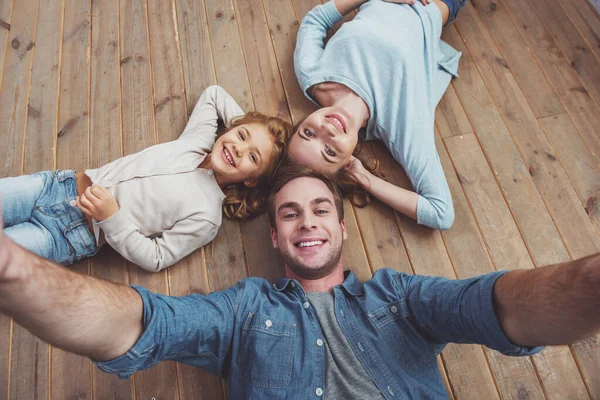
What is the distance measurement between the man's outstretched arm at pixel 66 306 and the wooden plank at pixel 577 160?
1.43m

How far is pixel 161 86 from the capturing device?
1.81m

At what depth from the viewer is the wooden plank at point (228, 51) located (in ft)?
5.94

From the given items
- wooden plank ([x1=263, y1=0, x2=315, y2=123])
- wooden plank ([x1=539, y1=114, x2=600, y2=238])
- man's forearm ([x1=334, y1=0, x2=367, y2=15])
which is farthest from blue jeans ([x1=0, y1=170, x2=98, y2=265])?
wooden plank ([x1=539, y1=114, x2=600, y2=238])

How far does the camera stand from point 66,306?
73cm

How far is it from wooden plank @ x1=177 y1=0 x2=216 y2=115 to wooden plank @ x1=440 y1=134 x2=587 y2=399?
1008 mm

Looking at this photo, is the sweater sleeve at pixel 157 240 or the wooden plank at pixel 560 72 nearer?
the sweater sleeve at pixel 157 240

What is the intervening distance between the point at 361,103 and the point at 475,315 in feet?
3.08

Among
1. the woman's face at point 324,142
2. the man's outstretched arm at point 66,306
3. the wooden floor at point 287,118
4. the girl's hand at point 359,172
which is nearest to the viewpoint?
the man's outstretched arm at point 66,306

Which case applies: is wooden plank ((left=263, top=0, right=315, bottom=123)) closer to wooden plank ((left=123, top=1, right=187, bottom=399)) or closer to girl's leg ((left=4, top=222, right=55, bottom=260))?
wooden plank ((left=123, top=1, right=187, bottom=399))

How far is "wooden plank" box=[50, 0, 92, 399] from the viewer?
1.31m

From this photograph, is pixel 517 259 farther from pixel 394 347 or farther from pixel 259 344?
pixel 259 344

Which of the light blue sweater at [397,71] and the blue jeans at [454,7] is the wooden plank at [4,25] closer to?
the light blue sweater at [397,71]

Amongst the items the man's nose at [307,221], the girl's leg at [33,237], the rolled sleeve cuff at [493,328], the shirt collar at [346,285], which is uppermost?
the rolled sleeve cuff at [493,328]

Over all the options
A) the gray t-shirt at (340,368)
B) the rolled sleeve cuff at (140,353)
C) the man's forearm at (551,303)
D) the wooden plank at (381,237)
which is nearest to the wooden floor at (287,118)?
the wooden plank at (381,237)
